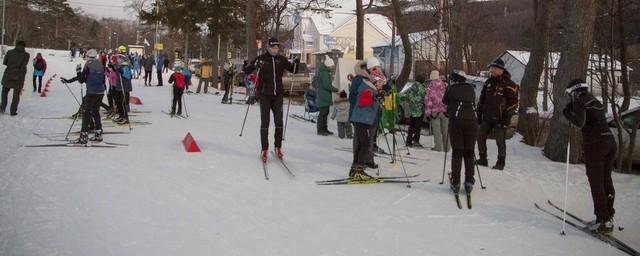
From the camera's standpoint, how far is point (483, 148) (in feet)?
31.3

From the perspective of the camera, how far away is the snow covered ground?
511 centimetres

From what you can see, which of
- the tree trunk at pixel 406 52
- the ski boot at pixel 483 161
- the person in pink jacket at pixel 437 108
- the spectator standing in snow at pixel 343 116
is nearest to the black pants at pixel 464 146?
the ski boot at pixel 483 161

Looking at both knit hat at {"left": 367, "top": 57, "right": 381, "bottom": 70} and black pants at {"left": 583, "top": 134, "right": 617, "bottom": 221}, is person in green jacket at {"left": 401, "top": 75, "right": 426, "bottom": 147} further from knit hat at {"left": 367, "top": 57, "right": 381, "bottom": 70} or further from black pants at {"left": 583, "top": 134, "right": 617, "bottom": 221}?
black pants at {"left": 583, "top": 134, "right": 617, "bottom": 221}

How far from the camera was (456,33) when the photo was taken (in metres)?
14.8

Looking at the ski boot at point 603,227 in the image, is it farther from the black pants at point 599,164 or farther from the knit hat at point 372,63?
the knit hat at point 372,63

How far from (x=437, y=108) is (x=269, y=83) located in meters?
3.82

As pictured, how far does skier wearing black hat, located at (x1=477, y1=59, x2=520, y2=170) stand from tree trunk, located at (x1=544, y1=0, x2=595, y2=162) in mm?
1328

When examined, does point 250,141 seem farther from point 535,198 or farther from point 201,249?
point 201,249

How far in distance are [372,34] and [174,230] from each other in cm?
6932

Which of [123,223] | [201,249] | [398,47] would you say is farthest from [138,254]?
[398,47]

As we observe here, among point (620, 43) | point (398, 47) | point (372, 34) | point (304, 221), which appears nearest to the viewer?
point (304, 221)

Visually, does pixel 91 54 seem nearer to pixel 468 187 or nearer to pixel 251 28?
pixel 468 187

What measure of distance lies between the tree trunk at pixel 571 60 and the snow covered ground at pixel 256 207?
760mm

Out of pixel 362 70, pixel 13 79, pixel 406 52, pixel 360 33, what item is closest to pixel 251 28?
pixel 360 33
